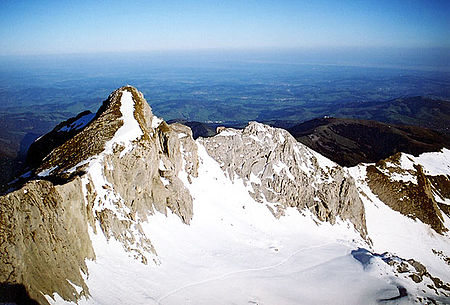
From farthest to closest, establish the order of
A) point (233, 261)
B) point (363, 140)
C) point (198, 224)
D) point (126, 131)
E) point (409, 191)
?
point (363, 140)
point (409, 191)
point (198, 224)
point (233, 261)
point (126, 131)

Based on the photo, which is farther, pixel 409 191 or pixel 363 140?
pixel 363 140

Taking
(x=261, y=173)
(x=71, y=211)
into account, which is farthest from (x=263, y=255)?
(x=71, y=211)

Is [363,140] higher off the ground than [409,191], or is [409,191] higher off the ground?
[409,191]

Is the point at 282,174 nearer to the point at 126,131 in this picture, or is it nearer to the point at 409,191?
the point at 126,131

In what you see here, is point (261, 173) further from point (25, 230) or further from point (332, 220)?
point (25, 230)

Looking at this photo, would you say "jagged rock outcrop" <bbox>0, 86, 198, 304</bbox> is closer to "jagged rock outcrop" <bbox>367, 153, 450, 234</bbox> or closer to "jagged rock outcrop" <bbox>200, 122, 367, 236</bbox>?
"jagged rock outcrop" <bbox>200, 122, 367, 236</bbox>

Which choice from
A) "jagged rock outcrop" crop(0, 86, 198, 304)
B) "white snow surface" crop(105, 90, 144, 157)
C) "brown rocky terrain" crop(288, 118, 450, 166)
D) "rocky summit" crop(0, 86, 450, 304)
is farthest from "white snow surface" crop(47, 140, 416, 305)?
"brown rocky terrain" crop(288, 118, 450, 166)

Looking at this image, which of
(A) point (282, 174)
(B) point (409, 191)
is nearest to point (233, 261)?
(A) point (282, 174)

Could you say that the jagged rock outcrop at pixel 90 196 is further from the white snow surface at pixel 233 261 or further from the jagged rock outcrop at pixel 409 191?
the jagged rock outcrop at pixel 409 191
